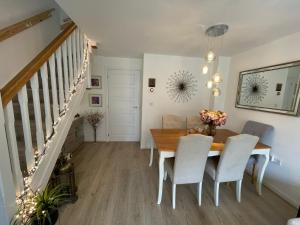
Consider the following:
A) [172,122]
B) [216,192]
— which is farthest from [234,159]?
[172,122]

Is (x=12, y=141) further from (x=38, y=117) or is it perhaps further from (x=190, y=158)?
(x=190, y=158)

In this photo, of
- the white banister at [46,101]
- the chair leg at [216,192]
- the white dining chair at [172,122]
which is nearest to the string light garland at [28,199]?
the white banister at [46,101]

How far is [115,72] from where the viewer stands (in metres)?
3.89

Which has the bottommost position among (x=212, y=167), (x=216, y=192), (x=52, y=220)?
(x=216, y=192)

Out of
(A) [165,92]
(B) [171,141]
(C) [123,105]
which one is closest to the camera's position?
(B) [171,141]

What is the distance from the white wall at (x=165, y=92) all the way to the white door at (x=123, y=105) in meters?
0.60

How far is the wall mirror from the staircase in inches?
116

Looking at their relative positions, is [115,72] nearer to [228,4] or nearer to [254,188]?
[228,4]

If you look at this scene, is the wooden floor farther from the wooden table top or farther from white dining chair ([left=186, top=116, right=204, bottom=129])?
white dining chair ([left=186, top=116, right=204, bottom=129])

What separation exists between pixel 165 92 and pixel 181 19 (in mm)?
1963

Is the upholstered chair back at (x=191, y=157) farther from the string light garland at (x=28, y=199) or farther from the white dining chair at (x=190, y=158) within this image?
the string light garland at (x=28, y=199)

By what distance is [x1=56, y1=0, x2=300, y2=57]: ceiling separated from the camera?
142 centimetres

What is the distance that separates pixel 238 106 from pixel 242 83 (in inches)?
18.6

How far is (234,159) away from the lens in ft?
5.98
